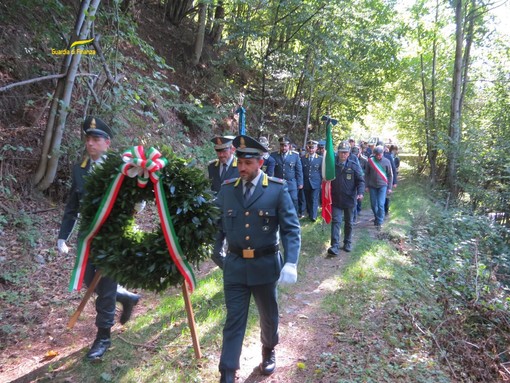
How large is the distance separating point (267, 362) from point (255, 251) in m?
1.29

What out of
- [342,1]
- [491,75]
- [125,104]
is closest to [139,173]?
[125,104]

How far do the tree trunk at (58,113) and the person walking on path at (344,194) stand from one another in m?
5.46

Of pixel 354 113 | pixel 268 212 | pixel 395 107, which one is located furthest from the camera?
pixel 395 107

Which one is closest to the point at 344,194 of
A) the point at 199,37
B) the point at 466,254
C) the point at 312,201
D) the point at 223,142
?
the point at 312,201

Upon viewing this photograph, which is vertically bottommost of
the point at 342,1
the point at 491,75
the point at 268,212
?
the point at 268,212

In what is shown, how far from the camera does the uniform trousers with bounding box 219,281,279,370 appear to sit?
11.0 ft

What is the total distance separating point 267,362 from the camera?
3854 mm

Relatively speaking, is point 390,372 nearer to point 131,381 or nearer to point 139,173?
point 131,381

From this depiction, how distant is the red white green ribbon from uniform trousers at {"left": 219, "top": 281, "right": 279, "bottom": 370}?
501mm

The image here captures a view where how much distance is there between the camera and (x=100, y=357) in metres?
3.83

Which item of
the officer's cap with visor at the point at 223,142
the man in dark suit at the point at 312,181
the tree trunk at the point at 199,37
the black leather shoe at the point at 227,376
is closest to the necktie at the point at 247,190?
the black leather shoe at the point at 227,376

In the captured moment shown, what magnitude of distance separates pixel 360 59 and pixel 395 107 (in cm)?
944

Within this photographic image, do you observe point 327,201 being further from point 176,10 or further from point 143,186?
point 176,10

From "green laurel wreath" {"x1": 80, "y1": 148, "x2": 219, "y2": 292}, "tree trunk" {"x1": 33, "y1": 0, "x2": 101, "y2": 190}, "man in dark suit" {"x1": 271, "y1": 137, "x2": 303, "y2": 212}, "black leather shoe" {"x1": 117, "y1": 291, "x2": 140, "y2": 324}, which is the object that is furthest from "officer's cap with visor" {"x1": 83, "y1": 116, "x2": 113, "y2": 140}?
"man in dark suit" {"x1": 271, "y1": 137, "x2": 303, "y2": 212}
